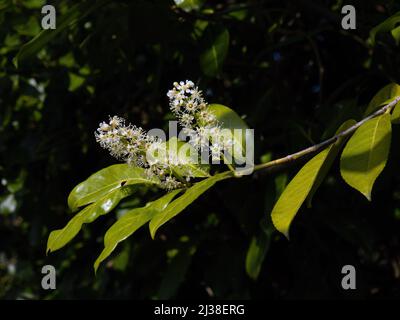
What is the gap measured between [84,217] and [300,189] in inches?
17.1

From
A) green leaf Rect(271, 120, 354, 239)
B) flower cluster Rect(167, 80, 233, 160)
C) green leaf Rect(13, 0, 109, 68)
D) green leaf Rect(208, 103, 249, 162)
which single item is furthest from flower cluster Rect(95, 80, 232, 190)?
green leaf Rect(13, 0, 109, 68)

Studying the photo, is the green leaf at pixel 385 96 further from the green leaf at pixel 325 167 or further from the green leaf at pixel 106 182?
the green leaf at pixel 106 182

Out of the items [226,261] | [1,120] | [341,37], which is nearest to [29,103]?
[1,120]

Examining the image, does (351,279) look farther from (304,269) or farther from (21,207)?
(21,207)

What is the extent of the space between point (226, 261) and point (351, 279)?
385 mm

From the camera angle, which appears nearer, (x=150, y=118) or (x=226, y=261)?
(x=226, y=261)

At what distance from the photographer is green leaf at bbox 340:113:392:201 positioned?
33.1 inches

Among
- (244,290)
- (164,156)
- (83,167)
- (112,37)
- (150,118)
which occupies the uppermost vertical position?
(112,37)

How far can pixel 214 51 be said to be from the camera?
1538 millimetres

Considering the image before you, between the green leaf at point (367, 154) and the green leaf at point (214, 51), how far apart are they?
0.67m

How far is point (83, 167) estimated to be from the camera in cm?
227

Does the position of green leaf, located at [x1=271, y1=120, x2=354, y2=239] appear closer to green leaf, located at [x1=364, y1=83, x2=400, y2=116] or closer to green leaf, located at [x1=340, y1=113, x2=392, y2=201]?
green leaf, located at [x1=340, y1=113, x2=392, y2=201]

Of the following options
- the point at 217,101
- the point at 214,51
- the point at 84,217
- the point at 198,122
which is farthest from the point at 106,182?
the point at 217,101

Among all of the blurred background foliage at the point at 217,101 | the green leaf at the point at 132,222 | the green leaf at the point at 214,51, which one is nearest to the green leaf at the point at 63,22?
the blurred background foliage at the point at 217,101
